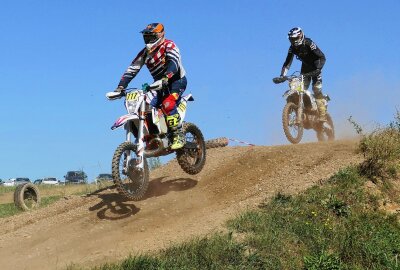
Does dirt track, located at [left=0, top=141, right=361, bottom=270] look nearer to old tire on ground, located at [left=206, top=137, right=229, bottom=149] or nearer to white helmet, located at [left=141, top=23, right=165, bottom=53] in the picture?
old tire on ground, located at [left=206, top=137, right=229, bottom=149]

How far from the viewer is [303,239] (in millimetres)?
6918

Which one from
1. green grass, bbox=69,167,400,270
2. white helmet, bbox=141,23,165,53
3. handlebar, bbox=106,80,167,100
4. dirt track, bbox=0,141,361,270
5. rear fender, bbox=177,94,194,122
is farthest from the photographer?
rear fender, bbox=177,94,194,122

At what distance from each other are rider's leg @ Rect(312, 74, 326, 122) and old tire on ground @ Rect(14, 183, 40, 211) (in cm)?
819

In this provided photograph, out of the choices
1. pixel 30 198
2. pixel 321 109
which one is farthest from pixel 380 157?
pixel 30 198

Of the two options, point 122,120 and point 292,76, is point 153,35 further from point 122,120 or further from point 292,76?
point 292,76

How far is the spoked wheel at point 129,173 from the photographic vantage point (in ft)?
27.5

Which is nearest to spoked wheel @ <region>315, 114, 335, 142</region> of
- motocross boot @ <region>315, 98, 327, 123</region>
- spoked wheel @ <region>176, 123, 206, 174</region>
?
motocross boot @ <region>315, 98, 327, 123</region>

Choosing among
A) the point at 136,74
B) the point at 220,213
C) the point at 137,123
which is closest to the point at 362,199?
the point at 220,213

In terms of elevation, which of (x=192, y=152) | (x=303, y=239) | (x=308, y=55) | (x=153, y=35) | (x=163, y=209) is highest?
(x=308, y=55)

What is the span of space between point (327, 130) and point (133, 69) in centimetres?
723

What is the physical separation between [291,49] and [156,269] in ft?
30.6

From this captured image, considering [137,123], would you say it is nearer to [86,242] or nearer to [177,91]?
[177,91]

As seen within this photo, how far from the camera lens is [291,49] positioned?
1394 cm

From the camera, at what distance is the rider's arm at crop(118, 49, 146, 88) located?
31.5ft
